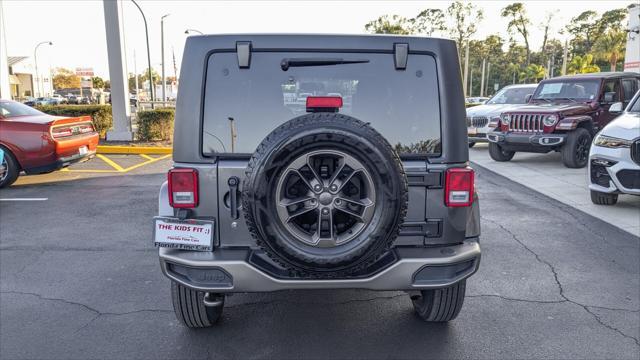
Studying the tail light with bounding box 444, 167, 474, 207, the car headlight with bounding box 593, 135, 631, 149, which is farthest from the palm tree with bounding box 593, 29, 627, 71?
the tail light with bounding box 444, 167, 474, 207

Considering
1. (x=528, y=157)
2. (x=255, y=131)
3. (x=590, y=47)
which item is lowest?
(x=528, y=157)

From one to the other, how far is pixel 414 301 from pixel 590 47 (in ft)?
244

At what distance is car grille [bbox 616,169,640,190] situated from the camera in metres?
6.26

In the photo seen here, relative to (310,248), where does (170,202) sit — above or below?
above

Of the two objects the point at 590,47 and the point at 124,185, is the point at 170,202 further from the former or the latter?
the point at 590,47

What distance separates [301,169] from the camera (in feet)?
8.58

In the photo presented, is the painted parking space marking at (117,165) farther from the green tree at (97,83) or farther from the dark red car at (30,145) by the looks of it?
the green tree at (97,83)

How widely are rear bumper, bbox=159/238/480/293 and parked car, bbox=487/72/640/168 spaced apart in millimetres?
8882

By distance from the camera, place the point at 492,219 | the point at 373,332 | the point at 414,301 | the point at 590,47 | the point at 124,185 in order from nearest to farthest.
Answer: the point at 373,332 → the point at 414,301 → the point at 492,219 → the point at 124,185 → the point at 590,47

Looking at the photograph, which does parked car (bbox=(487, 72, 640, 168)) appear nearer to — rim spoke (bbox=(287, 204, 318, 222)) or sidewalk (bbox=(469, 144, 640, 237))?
sidewalk (bbox=(469, 144, 640, 237))

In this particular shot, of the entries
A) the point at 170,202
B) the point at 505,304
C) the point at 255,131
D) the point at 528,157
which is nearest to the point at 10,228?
the point at 170,202

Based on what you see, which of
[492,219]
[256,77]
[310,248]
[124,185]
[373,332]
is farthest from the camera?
[124,185]

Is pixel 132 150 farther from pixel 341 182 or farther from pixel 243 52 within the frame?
pixel 341 182

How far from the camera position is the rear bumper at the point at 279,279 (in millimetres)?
2807
